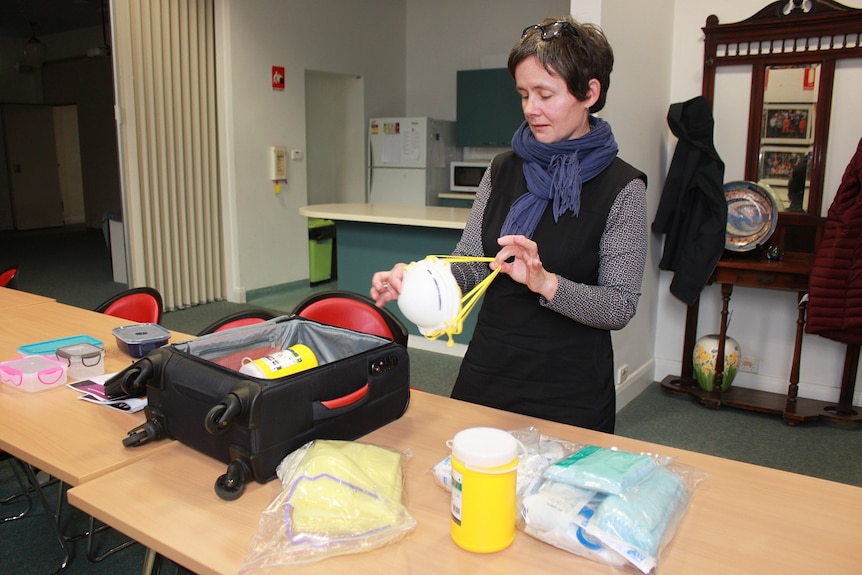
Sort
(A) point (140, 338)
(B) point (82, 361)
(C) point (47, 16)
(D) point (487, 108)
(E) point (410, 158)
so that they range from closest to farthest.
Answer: (B) point (82, 361) → (A) point (140, 338) → (D) point (487, 108) → (E) point (410, 158) → (C) point (47, 16)

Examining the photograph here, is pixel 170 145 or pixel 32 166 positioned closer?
pixel 170 145

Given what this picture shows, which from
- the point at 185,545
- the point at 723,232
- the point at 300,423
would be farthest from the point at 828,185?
the point at 185,545

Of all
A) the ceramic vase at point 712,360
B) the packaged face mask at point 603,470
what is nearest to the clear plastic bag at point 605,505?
the packaged face mask at point 603,470

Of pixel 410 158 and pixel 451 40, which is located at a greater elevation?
pixel 451 40

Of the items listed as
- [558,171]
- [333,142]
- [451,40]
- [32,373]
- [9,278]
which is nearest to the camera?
[558,171]

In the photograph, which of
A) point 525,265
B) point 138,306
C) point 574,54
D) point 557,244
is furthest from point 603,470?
point 138,306

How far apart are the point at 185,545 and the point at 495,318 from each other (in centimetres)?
90

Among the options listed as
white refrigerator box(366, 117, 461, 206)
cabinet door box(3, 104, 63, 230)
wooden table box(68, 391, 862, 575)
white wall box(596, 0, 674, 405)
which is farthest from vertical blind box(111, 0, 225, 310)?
cabinet door box(3, 104, 63, 230)

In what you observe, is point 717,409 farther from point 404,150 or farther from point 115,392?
point 404,150

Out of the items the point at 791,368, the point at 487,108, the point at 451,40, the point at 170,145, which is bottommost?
the point at 791,368

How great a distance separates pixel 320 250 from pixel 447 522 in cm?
581

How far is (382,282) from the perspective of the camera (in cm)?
140

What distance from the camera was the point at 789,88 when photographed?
3.58 metres

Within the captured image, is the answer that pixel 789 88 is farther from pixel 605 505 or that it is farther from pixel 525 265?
pixel 605 505
